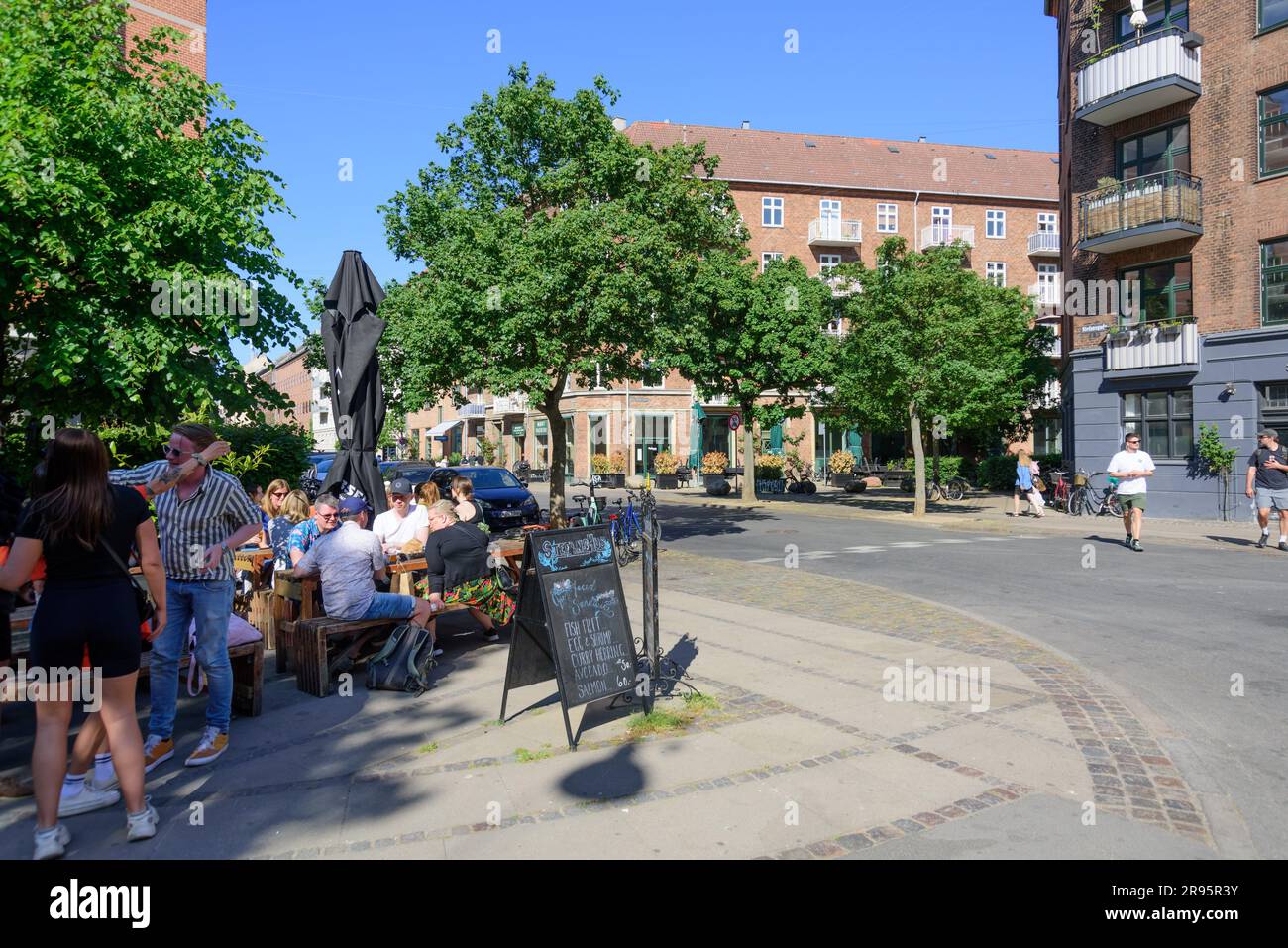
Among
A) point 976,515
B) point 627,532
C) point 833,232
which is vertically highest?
point 833,232

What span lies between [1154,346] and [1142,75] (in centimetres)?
659

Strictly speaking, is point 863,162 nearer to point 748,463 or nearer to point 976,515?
point 748,463

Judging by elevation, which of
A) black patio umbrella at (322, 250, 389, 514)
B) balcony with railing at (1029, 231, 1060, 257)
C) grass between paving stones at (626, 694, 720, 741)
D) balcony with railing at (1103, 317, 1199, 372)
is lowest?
grass between paving stones at (626, 694, 720, 741)

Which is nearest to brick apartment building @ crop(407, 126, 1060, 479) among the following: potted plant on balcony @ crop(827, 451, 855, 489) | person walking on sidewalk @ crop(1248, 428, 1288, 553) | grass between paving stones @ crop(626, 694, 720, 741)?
potted plant on balcony @ crop(827, 451, 855, 489)

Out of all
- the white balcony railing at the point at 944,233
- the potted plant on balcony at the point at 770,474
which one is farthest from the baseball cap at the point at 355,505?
the white balcony railing at the point at 944,233

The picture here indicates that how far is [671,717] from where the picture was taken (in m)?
5.79

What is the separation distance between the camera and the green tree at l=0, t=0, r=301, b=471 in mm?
8141

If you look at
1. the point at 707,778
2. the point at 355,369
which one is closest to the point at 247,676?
the point at 707,778

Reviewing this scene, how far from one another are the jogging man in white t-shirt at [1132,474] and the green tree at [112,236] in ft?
43.0

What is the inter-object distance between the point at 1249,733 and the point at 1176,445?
754 inches

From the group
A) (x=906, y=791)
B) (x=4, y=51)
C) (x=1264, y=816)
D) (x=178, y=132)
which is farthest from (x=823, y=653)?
(x=4, y=51)

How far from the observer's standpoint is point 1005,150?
5881cm

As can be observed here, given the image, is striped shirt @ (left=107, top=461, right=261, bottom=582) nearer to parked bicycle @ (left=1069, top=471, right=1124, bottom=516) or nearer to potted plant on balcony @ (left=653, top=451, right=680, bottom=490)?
parked bicycle @ (left=1069, top=471, right=1124, bottom=516)

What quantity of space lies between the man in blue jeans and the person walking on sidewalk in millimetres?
15966
